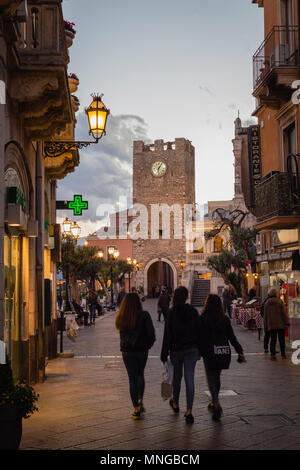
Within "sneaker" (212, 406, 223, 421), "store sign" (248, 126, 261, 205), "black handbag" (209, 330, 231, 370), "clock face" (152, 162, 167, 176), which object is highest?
"clock face" (152, 162, 167, 176)

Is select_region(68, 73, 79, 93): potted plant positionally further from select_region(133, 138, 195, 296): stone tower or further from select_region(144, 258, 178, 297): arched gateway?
select_region(133, 138, 195, 296): stone tower

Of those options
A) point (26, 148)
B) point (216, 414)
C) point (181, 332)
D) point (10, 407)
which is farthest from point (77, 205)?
point (10, 407)

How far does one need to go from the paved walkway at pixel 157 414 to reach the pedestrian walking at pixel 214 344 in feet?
1.44

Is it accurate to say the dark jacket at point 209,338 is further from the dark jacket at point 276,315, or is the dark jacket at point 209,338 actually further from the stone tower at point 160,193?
the stone tower at point 160,193

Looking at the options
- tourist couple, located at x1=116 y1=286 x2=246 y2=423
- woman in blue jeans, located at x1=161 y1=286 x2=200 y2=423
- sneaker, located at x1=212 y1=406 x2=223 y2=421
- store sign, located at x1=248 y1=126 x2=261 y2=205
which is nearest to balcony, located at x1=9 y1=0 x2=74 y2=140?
tourist couple, located at x1=116 y1=286 x2=246 y2=423

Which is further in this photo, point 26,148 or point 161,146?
point 161,146

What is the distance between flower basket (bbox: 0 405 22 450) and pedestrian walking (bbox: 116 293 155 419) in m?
2.43

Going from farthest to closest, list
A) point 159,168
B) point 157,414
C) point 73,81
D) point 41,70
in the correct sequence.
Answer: point 159,168 → point 73,81 → point 41,70 → point 157,414

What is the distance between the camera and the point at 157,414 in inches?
319

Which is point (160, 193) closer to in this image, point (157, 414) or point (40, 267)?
point (40, 267)

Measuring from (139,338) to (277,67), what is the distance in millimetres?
9395

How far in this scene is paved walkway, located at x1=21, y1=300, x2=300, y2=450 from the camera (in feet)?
21.4
